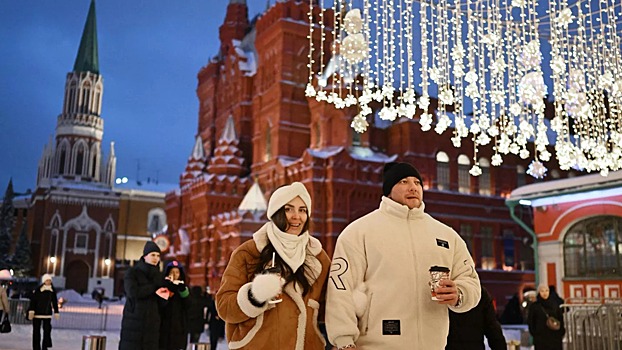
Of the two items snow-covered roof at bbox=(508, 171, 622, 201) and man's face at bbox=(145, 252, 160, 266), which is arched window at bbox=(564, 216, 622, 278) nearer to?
snow-covered roof at bbox=(508, 171, 622, 201)

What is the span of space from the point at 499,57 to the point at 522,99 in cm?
94

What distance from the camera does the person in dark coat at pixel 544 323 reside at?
8.98 meters

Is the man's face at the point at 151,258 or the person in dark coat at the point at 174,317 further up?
the man's face at the point at 151,258

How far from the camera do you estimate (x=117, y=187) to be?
67.8 meters

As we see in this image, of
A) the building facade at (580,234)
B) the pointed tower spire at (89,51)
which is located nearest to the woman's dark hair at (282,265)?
the building facade at (580,234)

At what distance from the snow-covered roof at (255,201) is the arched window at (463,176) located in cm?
1105

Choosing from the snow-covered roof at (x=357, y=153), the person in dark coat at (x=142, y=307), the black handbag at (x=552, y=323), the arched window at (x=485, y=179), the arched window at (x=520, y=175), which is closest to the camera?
the person in dark coat at (x=142, y=307)

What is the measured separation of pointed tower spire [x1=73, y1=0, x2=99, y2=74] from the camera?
6196 cm

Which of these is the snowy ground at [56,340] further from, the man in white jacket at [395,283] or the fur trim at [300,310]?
the man in white jacket at [395,283]

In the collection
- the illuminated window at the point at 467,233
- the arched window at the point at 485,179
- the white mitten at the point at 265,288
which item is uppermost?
the arched window at the point at 485,179

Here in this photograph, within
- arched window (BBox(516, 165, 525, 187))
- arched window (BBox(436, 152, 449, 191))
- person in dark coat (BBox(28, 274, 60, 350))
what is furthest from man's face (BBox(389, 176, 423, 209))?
arched window (BBox(516, 165, 525, 187))

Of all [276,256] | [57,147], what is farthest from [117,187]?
[276,256]

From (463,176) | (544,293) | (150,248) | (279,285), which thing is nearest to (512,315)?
(463,176)

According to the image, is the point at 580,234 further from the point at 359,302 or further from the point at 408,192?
the point at 359,302
